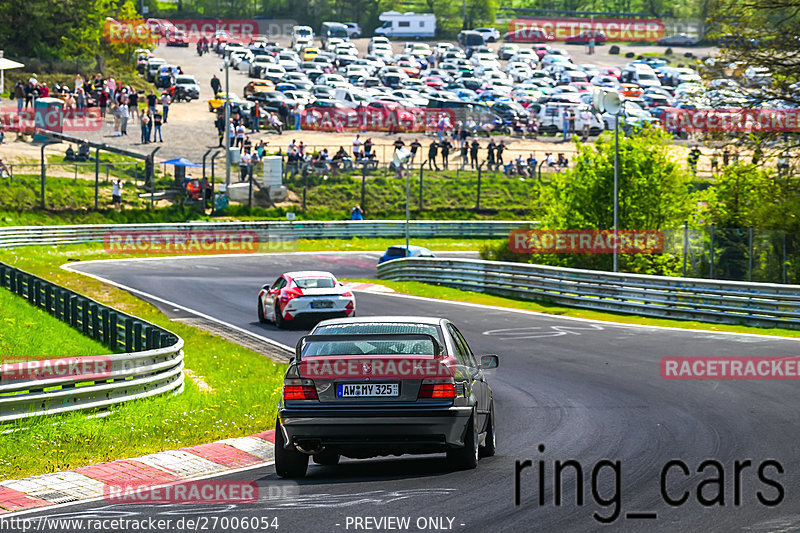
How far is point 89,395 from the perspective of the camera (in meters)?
14.0

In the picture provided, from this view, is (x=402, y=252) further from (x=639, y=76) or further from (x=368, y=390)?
(x=639, y=76)

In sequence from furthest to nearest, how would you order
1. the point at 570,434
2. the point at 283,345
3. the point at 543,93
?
the point at 543,93 < the point at 283,345 < the point at 570,434

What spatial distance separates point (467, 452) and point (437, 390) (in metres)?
0.67

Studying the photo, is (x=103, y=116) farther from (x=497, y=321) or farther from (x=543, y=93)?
(x=497, y=321)

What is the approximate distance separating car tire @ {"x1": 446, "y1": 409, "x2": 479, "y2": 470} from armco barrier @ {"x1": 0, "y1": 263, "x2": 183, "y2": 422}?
518 centimetres

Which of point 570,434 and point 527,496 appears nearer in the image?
point 527,496

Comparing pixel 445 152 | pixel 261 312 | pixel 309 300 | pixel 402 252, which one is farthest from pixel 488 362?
pixel 445 152

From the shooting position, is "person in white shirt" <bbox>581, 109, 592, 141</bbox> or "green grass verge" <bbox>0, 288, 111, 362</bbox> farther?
"person in white shirt" <bbox>581, 109, 592, 141</bbox>

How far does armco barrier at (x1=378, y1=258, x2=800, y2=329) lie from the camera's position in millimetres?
24938

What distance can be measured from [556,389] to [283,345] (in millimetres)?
7660

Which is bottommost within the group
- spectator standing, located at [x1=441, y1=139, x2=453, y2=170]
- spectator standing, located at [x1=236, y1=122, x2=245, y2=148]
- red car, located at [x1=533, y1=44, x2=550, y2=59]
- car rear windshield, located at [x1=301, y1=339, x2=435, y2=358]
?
car rear windshield, located at [x1=301, y1=339, x2=435, y2=358]

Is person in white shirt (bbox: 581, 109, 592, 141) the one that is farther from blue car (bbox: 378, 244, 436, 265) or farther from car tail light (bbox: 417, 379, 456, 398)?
car tail light (bbox: 417, 379, 456, 398)

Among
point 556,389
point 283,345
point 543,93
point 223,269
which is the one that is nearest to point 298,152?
point 223,269

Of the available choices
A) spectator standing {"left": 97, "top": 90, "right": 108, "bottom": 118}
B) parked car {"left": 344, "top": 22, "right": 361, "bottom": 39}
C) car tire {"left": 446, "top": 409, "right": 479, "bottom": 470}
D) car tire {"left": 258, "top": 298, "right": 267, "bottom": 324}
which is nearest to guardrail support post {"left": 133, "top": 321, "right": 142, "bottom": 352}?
car tire {"left": 258, "top": 298, "right": 267, "bottom": 324}
